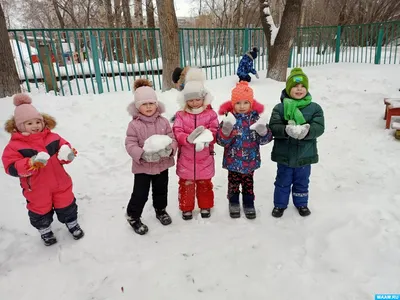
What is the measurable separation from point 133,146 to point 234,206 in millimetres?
1231

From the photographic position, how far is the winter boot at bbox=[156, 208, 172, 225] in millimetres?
2982

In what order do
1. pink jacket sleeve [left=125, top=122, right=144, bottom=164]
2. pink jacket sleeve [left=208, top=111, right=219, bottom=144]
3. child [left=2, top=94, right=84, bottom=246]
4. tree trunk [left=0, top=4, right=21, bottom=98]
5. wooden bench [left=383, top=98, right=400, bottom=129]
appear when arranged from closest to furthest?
child [left=2, top=94, right=84, bottom=246] < pink jacket sleeve [left=125, top=122, right=144, bottom=164] < pink jacket sleeve [left=208, top=111, right=219, bottom=144] < wooden bench [left=383, top=98, right=400, bottom=129] < tree trunk [left=0, top=4, right=21, bottom=98]

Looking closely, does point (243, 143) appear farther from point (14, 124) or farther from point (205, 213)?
point (14, 124)

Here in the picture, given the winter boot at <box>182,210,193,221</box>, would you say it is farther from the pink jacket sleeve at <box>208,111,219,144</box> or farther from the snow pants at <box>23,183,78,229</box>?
the snow pants at <box>23,183,78,229</box>

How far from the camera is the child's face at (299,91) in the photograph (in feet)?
8.66

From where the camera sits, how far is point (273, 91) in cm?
690

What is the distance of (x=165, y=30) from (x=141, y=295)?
5.56 metres

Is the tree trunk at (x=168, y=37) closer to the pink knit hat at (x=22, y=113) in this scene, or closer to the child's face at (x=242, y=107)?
the child's face at (x=242, y=107)

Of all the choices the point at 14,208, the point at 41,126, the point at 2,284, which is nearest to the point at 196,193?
the point at 41,126

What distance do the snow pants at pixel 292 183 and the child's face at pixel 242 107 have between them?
0.68 meters

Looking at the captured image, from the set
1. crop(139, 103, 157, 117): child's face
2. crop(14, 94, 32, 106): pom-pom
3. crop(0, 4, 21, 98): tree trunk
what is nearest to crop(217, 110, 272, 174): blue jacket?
crop(139, 103, 157, 117): child's face

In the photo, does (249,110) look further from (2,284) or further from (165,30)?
(165,30)


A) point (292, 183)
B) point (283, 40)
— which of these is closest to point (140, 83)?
point (292, 183)

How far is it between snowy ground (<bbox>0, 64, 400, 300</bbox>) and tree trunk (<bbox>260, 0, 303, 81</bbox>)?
12.8 feet
